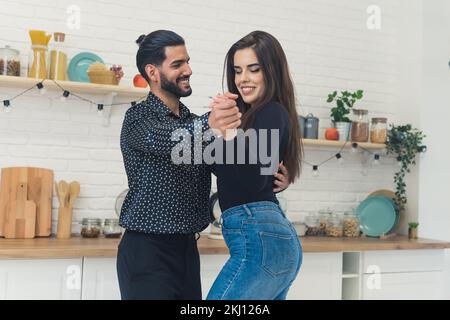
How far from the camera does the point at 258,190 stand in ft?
Result: 5.98

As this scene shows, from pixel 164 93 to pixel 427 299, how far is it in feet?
7.77

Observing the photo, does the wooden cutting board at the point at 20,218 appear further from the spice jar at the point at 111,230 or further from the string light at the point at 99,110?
the string light at the point at 99,110

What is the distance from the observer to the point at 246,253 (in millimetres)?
1743

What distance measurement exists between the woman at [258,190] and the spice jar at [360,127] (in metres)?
1.91

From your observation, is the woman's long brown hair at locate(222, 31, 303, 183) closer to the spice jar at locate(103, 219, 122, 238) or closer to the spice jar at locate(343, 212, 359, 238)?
the spice jar at locate(103, 219, 122, 238)

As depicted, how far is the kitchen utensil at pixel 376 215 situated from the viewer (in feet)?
12.3

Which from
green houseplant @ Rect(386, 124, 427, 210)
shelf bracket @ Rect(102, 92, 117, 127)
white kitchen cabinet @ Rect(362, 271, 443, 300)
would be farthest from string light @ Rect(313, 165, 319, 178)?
shelf bracket @ Rect(102, 92, 117, 127)

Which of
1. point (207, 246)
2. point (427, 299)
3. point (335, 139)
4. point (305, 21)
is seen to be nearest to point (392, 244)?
point (427, 299)

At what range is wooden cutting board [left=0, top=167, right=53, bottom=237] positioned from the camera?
9.86 ft

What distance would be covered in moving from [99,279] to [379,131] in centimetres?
218

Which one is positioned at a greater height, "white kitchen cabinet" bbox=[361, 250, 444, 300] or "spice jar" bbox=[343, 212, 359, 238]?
"spice jar" bbox=[343, 212, 359, 238]

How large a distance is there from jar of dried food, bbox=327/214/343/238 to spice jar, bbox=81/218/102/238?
1521 millimetres

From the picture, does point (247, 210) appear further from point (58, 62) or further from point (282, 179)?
point (58, 62)

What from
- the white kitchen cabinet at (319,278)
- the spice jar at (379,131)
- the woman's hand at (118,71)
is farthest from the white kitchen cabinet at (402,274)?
the woman's hand at (118,71)
